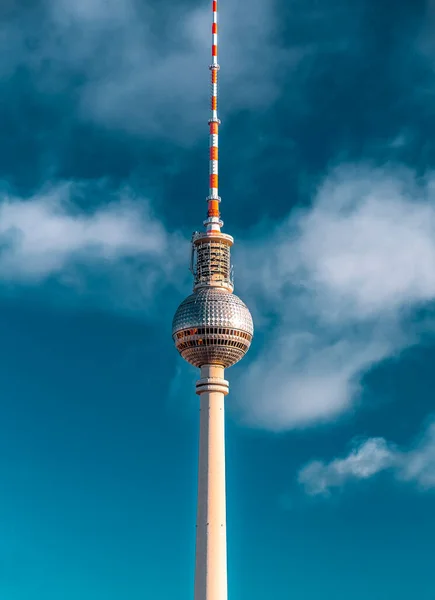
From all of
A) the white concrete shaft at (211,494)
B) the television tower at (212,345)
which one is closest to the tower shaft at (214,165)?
the television tower at (212,345)

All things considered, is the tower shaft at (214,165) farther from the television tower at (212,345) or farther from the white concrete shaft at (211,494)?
the white concrete shaft at (211,494)

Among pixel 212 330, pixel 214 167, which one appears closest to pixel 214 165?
pixel 214 167

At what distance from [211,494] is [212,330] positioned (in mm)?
28001

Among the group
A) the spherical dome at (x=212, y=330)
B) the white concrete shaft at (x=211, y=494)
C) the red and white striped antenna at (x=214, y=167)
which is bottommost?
the white concrete shaft at (x=211, y=494)

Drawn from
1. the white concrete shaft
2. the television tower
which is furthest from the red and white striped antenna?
the white concrete shaft

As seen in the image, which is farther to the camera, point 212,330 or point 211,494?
point 212,330

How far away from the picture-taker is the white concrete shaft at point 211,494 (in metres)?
164

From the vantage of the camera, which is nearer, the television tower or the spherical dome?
the television tower

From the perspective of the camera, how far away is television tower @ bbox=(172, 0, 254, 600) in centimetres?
16538

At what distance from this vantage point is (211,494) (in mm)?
167875

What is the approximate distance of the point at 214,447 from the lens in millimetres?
171000

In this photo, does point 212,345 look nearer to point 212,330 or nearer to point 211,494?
point 212,330

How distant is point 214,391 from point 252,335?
14.3 meters

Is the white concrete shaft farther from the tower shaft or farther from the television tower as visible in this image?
the tower shaft
